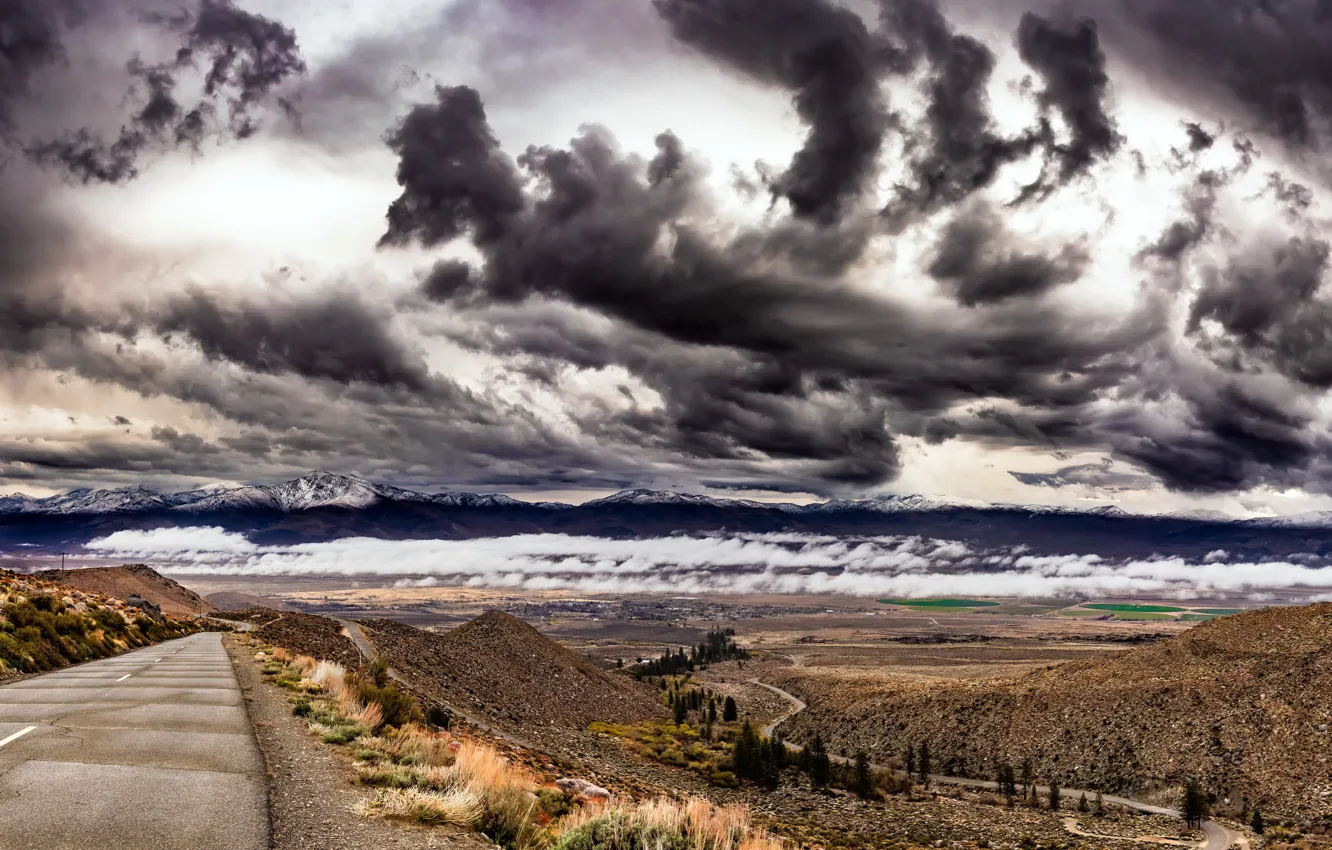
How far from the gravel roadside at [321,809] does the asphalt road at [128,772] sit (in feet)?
1.29

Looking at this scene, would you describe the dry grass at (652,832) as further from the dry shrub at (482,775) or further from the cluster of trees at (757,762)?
the cluster of trees at (757,762)

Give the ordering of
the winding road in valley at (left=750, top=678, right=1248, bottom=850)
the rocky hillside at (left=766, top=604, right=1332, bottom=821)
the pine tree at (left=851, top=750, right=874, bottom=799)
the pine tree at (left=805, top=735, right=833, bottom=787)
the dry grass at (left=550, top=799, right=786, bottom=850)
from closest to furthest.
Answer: the dry grass at (left=550, top=799, right=786, bottom=850) < the winding road in valley at (left=750, top=678, right=1248, bottom=850) < the pine tree at (left=851, top=750, right=874, bottom=799) < the rocky hillside at (left=766, top=604, right=1332, bottom=821) < the pine tree at (left=805, top=735, right=833, bottom=787)

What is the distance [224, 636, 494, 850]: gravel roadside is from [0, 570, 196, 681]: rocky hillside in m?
22.3

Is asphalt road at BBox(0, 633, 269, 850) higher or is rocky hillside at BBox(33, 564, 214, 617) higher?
asphalt road at BBox(0, 633, 269, 850)

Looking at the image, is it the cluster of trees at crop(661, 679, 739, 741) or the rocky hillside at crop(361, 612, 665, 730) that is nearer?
the rocky hillside at crop(361, 612, 665, 730)

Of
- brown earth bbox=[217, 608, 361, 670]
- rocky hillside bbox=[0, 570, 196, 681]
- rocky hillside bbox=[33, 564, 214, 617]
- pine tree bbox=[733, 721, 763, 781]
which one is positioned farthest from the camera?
rocky hillside bbox=[33, 564, 214, 617]

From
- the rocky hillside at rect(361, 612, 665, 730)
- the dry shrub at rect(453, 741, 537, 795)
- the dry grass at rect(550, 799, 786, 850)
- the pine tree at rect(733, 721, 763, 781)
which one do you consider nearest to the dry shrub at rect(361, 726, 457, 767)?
the dry shrub at rect(453, 741, 537, 795)

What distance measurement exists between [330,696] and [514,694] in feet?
200

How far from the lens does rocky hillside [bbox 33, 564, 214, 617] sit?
14473cm

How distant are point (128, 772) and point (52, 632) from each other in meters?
39.2

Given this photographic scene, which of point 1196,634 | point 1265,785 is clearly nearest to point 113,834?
point 1265,785

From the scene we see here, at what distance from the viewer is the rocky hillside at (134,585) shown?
145 metres

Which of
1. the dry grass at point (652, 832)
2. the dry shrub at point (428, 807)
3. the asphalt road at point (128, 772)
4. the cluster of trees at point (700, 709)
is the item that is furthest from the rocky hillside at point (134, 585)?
the dry grass at point (652, 832)

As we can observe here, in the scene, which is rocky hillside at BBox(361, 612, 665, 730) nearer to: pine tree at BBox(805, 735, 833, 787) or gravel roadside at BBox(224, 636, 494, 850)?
pine tree at BBox(805, 735, 833, 787)
